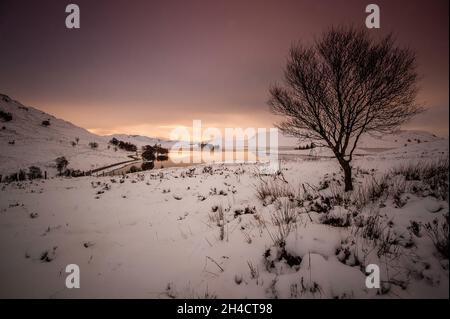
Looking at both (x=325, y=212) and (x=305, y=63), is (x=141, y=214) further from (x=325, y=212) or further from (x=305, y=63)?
(x=305, y=63)

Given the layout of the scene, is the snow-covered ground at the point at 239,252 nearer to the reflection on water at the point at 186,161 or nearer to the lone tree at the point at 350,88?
the lone tree at the point at 350,88

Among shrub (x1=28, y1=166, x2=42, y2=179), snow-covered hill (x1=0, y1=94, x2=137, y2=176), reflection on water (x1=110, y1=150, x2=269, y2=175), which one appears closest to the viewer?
shrub (x1=28, y1=166, x2=42, y2=179)

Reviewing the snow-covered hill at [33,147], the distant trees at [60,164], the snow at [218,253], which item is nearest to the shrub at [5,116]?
the snow-covered hill at [33,147]

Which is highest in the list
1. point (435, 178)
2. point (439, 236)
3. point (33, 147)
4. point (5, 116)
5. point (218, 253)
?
point (5, 116)

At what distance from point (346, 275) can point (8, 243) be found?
23.8ft

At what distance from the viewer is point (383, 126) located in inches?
295

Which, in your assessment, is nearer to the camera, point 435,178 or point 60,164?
point 435,178

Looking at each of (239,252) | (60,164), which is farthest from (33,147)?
(239,252)

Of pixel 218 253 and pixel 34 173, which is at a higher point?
pixel 34 173

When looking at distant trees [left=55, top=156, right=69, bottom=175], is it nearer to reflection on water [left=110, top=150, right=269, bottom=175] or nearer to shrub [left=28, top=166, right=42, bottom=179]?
shrub [left=28, top=166, right=42, bottom=179]

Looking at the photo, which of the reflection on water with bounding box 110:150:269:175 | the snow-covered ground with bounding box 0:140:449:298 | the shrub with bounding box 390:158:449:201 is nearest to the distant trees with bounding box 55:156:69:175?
the reflection on water with bounding box 110:150:269:175

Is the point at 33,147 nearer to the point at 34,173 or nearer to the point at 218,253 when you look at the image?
the point at 34,173

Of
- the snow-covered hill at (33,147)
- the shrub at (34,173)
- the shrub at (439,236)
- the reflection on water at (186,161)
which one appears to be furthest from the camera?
the reflection on water at (186,161)
